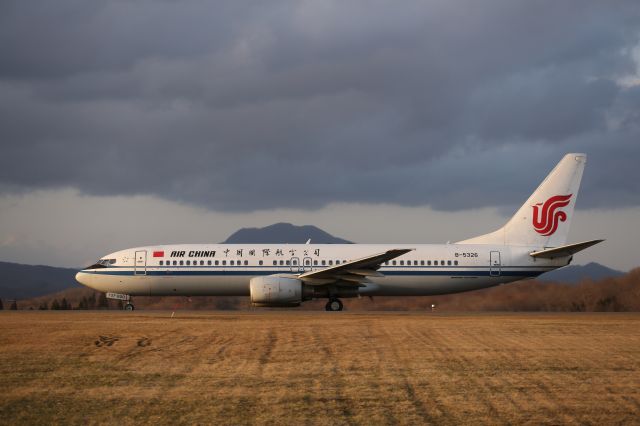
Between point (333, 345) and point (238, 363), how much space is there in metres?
3.63

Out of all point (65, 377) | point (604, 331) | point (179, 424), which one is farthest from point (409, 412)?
point (604, 331)

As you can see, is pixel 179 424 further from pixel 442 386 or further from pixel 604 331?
pixel 604 331

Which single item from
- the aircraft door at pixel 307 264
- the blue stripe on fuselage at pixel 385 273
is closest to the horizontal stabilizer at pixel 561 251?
the blue stripe on fuselage at pixel 385 273

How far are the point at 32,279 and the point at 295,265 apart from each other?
274 ft

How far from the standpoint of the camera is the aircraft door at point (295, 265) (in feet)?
121

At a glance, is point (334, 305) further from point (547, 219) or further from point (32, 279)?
point (32, 279)

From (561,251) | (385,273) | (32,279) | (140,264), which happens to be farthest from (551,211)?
(32,279)

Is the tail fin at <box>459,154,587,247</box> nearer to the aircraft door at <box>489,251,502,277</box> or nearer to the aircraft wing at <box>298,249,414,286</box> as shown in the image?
the aircraft door at <box>489,251,502,277</box>

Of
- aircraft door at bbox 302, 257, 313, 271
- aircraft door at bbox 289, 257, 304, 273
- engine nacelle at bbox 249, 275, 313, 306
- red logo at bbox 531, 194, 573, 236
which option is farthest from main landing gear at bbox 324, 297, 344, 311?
red logo at bbox 531, 194, 573, 236

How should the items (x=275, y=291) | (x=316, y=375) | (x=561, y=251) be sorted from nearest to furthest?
(x=316, y=375) → (x=275, y=291) → (x=561, y=251)

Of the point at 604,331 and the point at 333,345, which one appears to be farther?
the point at 604,331

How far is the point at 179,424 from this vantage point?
10820 millimetres

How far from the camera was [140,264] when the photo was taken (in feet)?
124

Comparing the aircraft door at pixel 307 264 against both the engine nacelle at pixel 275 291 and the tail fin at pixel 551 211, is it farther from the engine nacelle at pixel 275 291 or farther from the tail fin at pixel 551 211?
the tail fin at pixel 551 211
